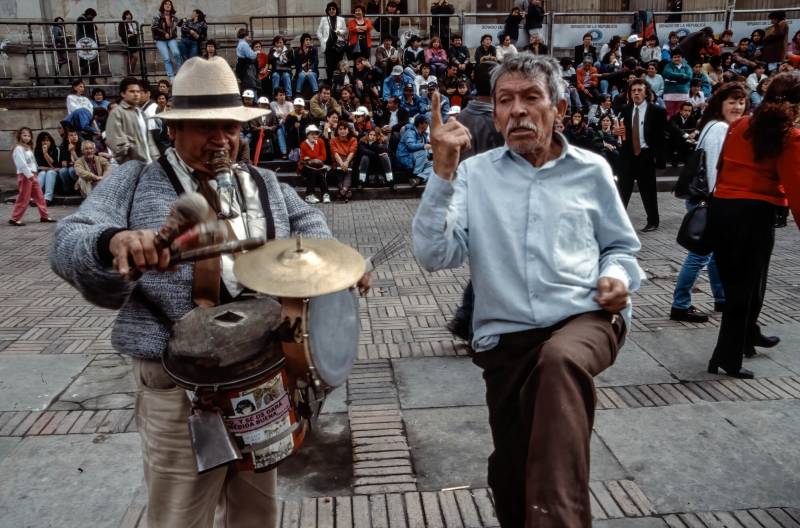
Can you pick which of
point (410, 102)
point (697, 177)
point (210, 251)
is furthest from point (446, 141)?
point (410, 102)

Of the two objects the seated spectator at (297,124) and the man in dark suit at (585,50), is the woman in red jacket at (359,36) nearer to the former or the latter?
the seated spectator at (297,124)

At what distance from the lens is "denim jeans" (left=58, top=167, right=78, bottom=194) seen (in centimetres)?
1309

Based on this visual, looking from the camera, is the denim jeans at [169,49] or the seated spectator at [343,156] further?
the denim jeans at [169,49]

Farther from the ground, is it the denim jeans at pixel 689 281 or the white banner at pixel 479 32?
the white banner at pixel 479 32

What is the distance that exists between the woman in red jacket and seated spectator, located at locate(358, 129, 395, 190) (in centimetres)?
401

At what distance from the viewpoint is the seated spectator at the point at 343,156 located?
13086mm

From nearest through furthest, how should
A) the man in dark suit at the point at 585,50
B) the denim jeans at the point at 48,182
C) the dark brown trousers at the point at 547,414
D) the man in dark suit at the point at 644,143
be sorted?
the dark brown trousers at the point at 547,414, the man in dark suit at the point at 644,143, the denim jeans at the point at 48,182, the man in dark suit at the point at 585,50

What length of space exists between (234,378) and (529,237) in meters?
1.16

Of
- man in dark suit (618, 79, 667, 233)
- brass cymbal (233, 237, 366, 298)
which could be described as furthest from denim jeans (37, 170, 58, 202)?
brass cymbal (233, 237, 366, 298)

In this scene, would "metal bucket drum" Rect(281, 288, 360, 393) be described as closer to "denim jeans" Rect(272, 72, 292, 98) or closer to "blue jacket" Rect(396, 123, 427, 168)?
"blue jacket" Rect(396, 123, 427, 168)

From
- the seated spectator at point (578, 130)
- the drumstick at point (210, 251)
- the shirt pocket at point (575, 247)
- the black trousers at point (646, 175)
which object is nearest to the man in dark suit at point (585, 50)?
the seated spectator at point (578, 130)

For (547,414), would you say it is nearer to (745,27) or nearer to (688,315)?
(688,315)

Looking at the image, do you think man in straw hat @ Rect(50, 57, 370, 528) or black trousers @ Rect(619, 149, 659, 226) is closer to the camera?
man in straw hat @ Rect(50, 57, 370, 528)

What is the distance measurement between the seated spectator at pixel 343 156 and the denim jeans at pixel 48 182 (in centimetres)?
533
